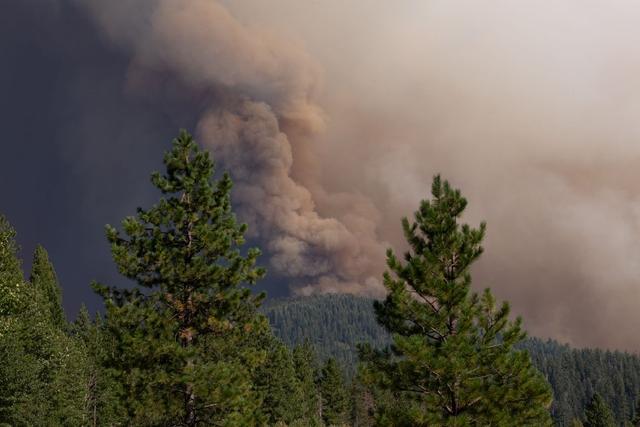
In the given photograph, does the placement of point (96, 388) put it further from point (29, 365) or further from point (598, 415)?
point (598, 415)

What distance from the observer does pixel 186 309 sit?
2133cm

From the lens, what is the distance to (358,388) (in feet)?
410

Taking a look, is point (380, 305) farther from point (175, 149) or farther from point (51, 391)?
point (51, 391)

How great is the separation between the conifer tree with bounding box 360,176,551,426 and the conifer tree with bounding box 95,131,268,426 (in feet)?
18.1

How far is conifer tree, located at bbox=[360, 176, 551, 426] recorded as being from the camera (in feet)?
61.3

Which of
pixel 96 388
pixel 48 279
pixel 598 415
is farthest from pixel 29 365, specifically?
pixel 598 415

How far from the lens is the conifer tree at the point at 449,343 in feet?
61.3

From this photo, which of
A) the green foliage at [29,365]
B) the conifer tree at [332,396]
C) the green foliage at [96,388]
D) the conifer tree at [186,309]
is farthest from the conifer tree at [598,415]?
the conifer tree at [186,309]

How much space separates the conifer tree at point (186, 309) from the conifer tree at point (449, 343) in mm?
5518

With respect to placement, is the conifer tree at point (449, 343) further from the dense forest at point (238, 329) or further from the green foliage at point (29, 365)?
the green foliage at point (29, 365)

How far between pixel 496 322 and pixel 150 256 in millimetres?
13756

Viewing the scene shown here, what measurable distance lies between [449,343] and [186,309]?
10329 mm

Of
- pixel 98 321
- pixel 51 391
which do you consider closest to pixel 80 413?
pixel 51 391

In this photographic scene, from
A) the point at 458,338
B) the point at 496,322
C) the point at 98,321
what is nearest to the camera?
the point at 458,338
